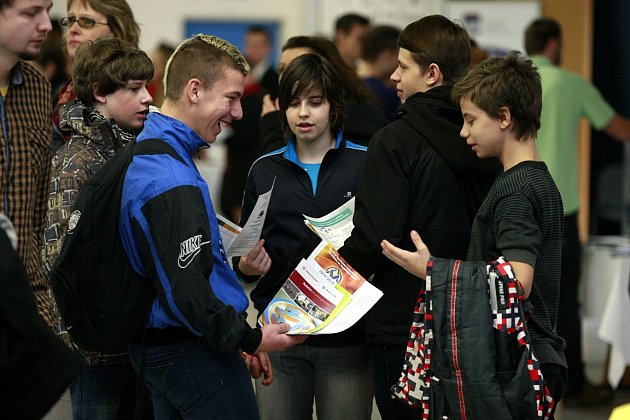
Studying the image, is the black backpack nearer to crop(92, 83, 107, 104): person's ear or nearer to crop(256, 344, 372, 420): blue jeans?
crop(92, 83, 107, 104): person's ear

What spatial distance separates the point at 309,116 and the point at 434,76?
1.68ft

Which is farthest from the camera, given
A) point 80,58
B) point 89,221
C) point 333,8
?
point 333,8

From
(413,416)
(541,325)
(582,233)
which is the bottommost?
(582,233)

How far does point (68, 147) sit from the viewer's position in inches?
125

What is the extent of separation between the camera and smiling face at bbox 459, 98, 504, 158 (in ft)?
9.39

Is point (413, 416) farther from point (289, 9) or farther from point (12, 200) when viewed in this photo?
point (289, 9)

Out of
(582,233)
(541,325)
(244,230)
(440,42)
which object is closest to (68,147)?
(244,230)

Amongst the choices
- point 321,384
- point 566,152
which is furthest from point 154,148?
point 566,152

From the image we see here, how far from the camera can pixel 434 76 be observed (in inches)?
123

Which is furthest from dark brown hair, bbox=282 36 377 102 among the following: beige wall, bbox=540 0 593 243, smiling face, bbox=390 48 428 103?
beige wall, bbox=540 0 593 243

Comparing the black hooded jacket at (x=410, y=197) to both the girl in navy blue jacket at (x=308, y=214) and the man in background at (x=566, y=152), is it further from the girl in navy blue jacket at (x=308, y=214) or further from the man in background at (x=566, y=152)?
the man in background at (x=566, y=152)

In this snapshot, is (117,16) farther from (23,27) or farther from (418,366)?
(418,366)

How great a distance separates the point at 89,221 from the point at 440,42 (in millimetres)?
1259

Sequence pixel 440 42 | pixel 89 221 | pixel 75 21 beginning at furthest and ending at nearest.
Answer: pixel 75 21, pixel 440 42, pixel 89 221
